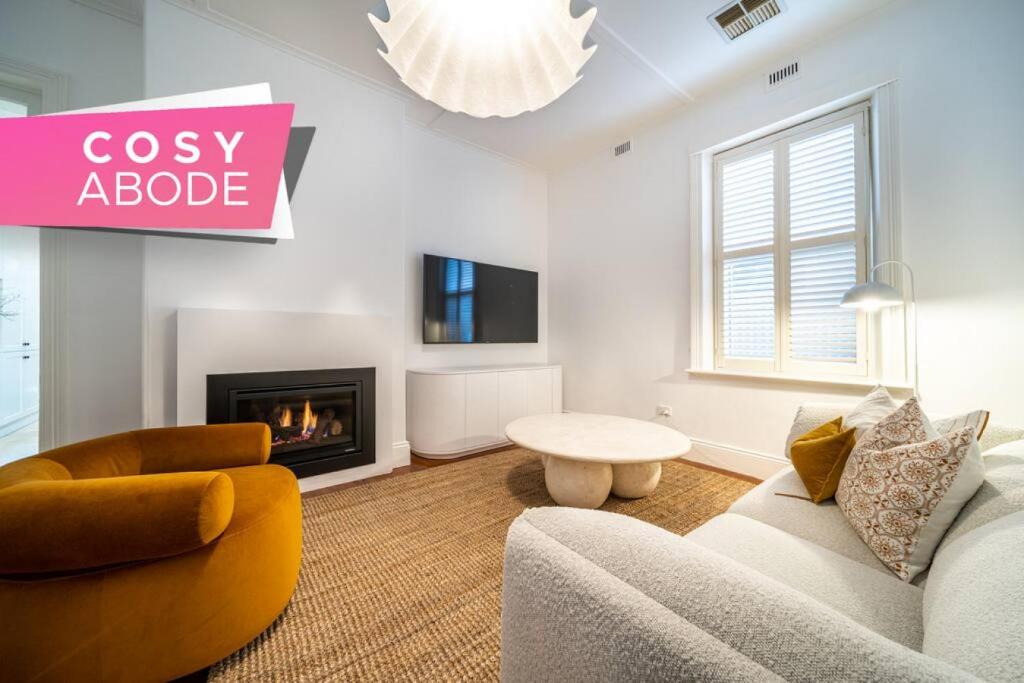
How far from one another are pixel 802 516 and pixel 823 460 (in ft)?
0.85

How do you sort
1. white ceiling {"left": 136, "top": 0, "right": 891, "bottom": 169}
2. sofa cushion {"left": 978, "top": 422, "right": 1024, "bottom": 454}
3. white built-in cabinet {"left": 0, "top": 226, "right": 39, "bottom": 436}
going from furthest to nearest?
white built-in cabinet {"left": 0, "top": 226, "right": 39, "bottom": 436} < white ceiling {"left": 136, "top": 0, "right": 891, "bottom": 169} < sofa cushion {"left": 978, "top": 422, "right": 1024, "bottom": 454}

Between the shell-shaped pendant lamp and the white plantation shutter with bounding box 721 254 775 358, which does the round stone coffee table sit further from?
the shell-shaped pendant lamp

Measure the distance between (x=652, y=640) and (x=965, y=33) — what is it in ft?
10.8

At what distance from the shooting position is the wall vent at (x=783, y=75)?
2510 millimetres

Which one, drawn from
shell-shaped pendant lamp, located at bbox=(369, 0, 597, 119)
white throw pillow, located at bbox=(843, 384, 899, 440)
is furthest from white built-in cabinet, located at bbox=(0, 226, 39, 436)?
white throw pillow, located at bbox=(843, 384, 899, 440)

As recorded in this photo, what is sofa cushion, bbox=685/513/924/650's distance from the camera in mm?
819

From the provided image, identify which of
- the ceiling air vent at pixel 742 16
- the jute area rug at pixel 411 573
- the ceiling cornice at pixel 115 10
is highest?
the ceiling cornice at pixel 115 10

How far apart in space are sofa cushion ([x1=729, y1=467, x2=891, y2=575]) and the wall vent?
2616mm

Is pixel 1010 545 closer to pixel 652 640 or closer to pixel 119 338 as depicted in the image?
pixel 652 640

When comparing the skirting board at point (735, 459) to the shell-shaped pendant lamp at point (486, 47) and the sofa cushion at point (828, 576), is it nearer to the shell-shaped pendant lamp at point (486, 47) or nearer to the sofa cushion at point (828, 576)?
the sofa cushion at point (828, 576)

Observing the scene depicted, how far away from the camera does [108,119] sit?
2.09m

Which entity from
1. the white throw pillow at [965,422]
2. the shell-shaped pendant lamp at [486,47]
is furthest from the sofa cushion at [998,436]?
the shell-shaped pendant lamp at [486,47]

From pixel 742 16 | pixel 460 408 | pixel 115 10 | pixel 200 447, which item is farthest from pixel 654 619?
pixel 115 10

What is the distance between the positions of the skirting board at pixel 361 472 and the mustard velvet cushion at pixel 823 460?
8.07 ft
